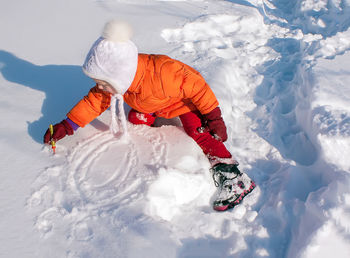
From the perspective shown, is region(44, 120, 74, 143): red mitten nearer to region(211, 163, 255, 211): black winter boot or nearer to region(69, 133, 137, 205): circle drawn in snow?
region(69, 133, 137, 205): circle drawn in snow

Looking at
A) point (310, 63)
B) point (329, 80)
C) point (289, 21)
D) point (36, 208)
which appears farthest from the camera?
point (289, 21)

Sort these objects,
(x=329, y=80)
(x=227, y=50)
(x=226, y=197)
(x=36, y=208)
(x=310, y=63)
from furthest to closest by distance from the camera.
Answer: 1. (x=227, y=50)
2. (x=310, y=63)
3. (x=329, y=80)
4. (x=226, y=197)
5. (x=36, y=208)

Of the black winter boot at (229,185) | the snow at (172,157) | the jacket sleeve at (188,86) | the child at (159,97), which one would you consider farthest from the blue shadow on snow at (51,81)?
the black winter boot at (229,185)

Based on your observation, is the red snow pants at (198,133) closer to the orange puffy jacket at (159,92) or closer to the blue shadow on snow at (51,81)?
the orange puffy jacket at (159,92)

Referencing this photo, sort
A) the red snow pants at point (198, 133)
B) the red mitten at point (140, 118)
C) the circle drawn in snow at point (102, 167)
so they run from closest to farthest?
the circle drawn in snow at point (102, 167) < the red snow pants at point (198, 133) < the red mitten at point (140, 118)

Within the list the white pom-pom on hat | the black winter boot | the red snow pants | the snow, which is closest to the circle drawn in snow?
the snow

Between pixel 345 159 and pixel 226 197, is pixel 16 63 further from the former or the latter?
pixel 345 159

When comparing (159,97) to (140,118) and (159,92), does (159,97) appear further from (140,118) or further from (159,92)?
(140,118)

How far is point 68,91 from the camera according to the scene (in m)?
2.24

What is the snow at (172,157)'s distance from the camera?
4.55ft

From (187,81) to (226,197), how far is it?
678 mm

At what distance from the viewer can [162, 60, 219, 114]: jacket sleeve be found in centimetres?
167

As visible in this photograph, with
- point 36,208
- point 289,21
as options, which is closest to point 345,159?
point 36,208

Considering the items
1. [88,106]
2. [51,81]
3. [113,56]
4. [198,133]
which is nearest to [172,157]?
[198,133]
